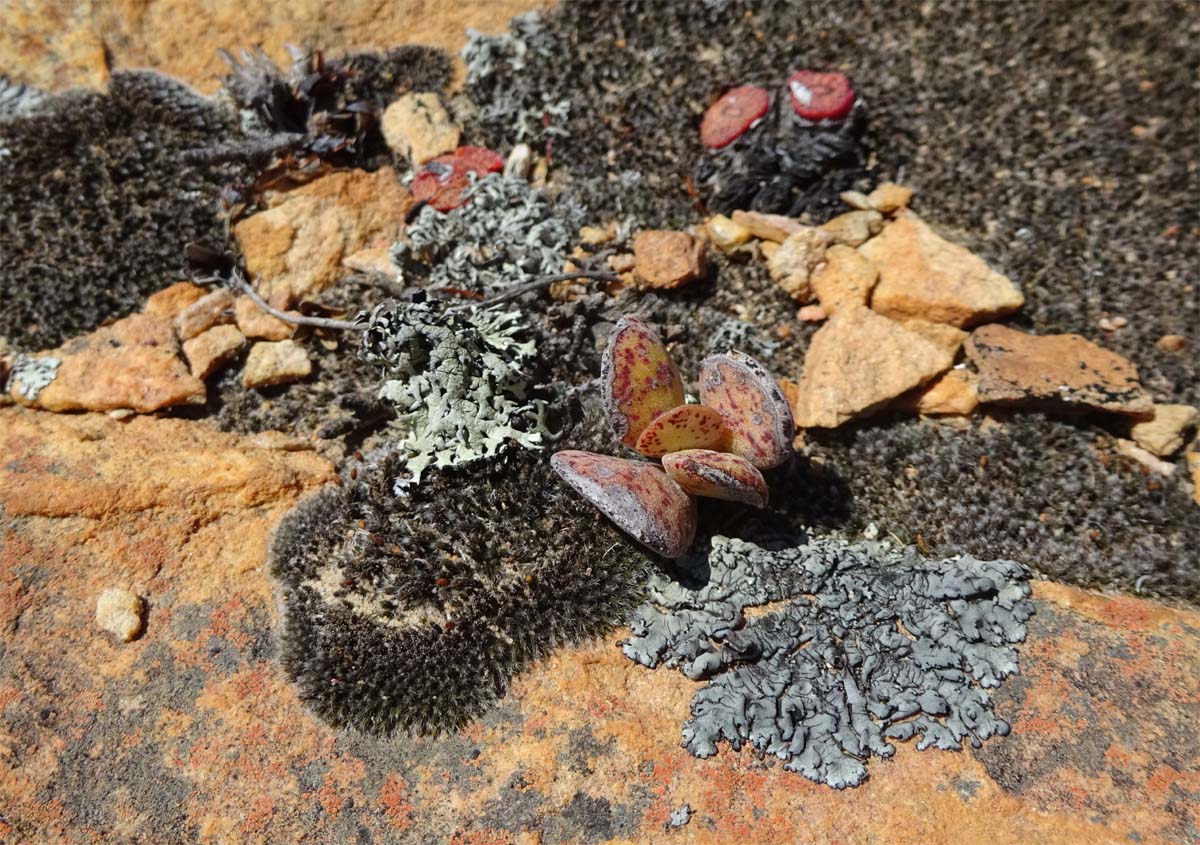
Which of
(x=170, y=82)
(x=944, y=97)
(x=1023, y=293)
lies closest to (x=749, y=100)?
(x=944, y=97)

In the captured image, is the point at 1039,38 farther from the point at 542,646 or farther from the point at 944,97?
the point at 542,646

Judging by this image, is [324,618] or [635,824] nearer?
[635,824]

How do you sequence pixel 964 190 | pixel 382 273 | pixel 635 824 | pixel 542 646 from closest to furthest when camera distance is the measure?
pixel 635 824 < pixel 542 646 < pixel 382 273 < pixel 964 190

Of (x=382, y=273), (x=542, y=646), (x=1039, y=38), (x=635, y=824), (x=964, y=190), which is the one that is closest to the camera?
(x=635, y=824)

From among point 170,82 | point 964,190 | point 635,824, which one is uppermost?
point 170,82

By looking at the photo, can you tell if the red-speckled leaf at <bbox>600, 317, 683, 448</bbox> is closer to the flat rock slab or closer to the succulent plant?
the succulent plant

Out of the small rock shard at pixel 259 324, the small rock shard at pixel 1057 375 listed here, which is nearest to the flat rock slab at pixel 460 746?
the small rock shard at pixel 1057 375

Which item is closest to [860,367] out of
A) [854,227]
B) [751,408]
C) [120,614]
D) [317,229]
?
[751,408]
